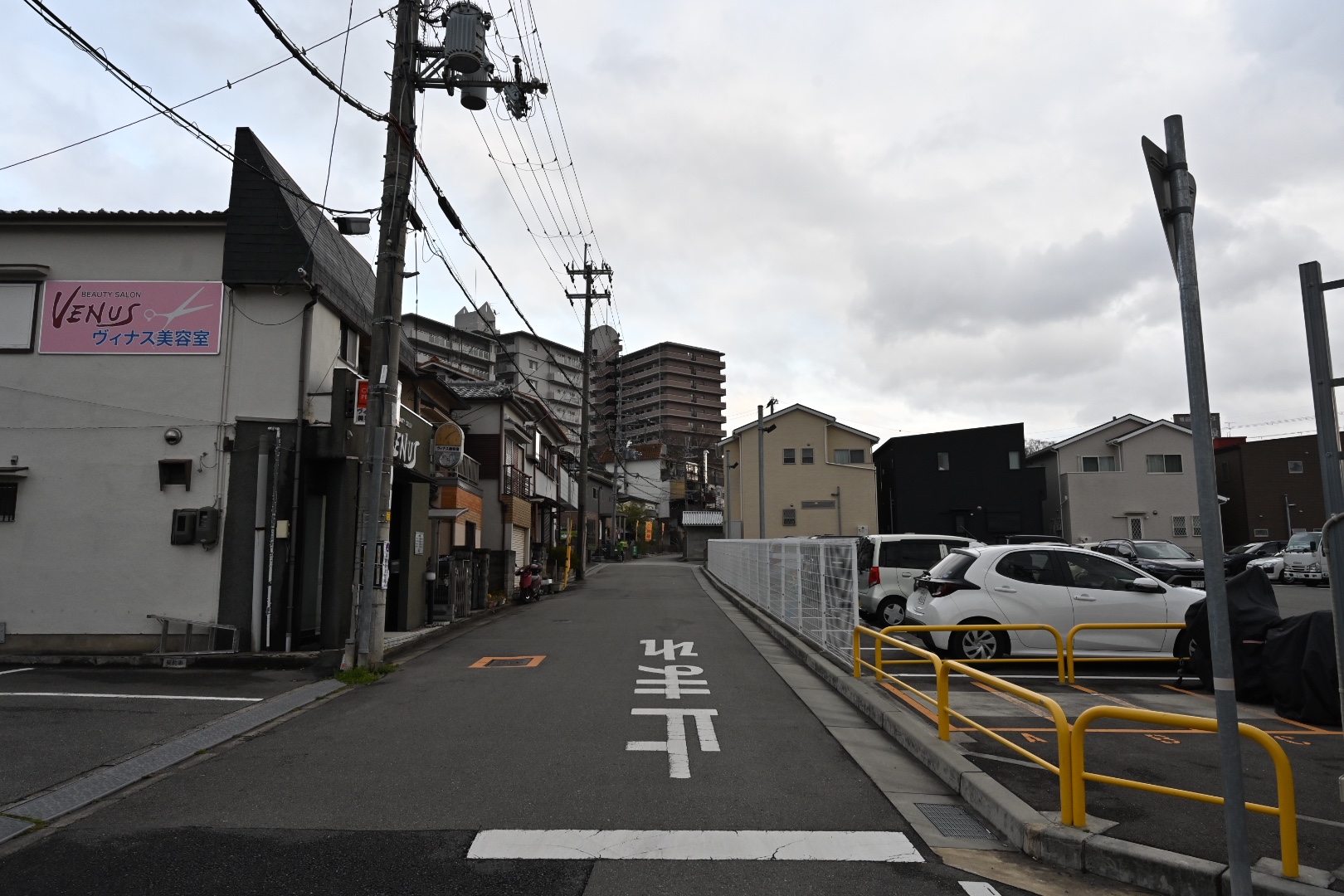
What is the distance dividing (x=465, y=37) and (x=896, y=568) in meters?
10.9

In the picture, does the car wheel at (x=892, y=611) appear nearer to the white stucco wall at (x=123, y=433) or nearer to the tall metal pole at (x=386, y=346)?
the tall metal pole at (x=386, y=346)

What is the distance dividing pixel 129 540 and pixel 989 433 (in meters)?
39.4

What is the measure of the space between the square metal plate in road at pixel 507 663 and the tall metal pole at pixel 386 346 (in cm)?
135

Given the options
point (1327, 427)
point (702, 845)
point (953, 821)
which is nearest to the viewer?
point (1327, 427)

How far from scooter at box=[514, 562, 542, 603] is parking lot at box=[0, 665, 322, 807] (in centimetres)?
1313

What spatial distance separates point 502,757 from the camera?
257 inches

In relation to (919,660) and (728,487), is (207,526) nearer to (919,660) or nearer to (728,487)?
(919,660)

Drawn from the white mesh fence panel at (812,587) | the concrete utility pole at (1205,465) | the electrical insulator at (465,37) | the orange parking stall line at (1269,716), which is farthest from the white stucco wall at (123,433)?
the orange parking stall line at (1269,716)

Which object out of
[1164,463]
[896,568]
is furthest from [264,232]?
[1164,463]

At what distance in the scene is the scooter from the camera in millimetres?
Answer: 24531

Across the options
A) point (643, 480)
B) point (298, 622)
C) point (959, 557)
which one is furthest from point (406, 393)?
point (643, 480)

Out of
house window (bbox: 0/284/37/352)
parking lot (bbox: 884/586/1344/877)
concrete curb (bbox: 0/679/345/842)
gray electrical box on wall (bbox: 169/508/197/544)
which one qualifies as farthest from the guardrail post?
house window (bbox: 0/284/37/352)

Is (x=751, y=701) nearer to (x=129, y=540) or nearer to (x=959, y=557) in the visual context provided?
(x=959, y=557)

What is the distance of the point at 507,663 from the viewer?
11.7 meters
